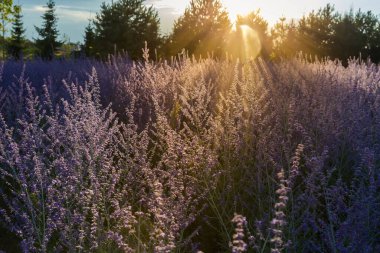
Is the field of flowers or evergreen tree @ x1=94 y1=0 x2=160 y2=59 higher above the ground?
evergreen tree @ x1=94 y1=0 x2=160 y2=59

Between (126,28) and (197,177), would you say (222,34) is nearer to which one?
(126,28)

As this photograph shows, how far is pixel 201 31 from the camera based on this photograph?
1028 inches

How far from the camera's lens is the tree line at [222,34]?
26141mm

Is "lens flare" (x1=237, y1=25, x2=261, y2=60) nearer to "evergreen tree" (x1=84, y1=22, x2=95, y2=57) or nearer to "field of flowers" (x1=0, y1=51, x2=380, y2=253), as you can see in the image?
"evergreen tree" (x1=84, y1=22, x2=95, y2=57)

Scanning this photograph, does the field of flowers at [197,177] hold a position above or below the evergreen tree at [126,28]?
below

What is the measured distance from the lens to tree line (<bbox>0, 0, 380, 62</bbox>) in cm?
→ 2614

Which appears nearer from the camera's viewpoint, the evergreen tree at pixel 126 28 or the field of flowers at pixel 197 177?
the field of flowers at pixel 197 177

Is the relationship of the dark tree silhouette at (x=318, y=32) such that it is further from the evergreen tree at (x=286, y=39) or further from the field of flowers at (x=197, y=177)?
the field of flowers at (x=197, y=177)

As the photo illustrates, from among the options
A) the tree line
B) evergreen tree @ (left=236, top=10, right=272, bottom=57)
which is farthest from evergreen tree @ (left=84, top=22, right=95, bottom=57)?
evergreen tree @ (left=236, top=10, right=272, bottom=57)

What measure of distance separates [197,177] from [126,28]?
25222 millimetres

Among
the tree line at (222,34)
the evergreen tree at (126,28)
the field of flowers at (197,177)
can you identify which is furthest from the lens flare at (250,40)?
the field of flowers at (197,177)

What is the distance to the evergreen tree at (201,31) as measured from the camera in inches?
1016

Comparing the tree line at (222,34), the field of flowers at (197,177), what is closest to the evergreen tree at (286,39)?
the tree line at (222,34)

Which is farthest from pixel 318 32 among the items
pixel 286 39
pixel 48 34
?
pixel 48 34
